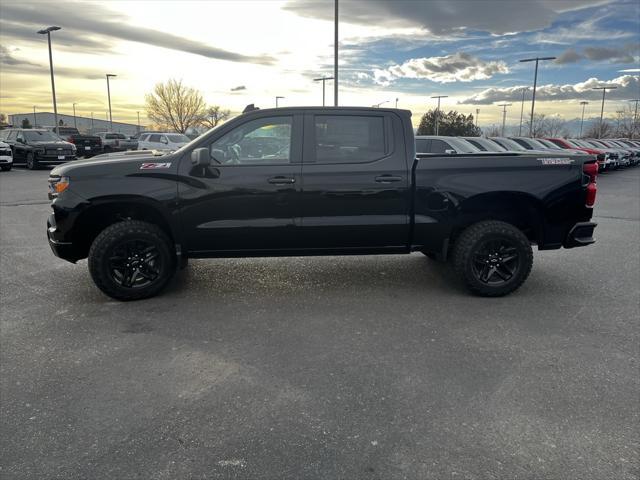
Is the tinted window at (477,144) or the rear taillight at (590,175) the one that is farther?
the tinted window at (477,144)

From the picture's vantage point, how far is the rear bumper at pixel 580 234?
5277 mm

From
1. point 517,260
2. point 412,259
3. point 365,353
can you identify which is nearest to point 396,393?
point 365,353

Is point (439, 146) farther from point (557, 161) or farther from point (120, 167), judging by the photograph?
point (120, 167)

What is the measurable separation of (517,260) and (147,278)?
3756 mm

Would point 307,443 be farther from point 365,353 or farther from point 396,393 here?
point 365,353

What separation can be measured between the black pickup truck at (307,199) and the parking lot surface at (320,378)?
45cm

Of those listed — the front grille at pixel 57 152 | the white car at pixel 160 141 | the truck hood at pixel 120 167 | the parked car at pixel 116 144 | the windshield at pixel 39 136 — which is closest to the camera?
the truck hood at pixel 120 167

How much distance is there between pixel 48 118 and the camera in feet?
501

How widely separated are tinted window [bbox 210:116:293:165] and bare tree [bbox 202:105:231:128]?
2681 inches

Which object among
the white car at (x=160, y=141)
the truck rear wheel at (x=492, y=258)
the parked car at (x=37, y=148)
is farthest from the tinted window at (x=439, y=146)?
the parked car at (x=37, y=148)

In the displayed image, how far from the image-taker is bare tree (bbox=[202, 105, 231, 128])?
234 ft

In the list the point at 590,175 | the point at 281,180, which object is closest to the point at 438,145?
the point at 590,175

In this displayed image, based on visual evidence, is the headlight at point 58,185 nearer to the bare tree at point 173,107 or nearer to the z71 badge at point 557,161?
the z71 badge at point 557,161

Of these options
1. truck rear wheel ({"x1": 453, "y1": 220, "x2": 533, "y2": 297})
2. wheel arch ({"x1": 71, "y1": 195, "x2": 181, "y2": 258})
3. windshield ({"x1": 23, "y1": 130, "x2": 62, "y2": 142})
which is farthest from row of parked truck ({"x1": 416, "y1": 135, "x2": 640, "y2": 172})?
windshield ({"x1": 23, "y1": 130, "x2": 62, "y2": 142})
